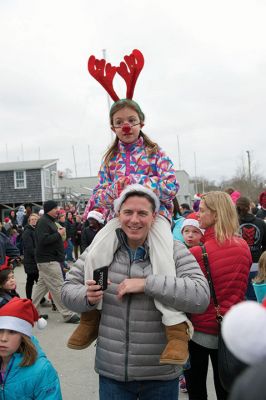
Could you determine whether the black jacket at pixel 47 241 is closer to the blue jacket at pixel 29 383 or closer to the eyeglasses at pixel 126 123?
the blue jacket at pixel 29 383

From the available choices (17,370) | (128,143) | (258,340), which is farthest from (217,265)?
(258,340)

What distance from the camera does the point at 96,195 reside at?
2703 mm

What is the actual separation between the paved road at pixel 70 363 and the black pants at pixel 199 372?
1.06 metres

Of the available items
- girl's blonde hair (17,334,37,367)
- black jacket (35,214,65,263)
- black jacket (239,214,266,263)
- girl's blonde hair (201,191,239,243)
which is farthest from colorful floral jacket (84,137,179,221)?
black jacket (35,214,65,263)

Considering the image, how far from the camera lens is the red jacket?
2.86 meters

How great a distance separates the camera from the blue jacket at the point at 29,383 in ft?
8.20

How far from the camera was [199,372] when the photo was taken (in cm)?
303

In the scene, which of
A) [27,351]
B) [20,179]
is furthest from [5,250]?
[20,179]

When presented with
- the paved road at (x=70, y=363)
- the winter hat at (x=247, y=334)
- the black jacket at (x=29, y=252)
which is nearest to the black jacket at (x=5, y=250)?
the paved road at (x=70, y=363)

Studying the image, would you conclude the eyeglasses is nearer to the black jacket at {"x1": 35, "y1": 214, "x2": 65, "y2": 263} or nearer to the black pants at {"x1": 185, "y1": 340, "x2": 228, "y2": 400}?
the black pants at {"x1": 185, "y1": 340, "x2": 228, "y2": 400}

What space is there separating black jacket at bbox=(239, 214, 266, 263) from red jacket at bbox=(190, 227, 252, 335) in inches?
107

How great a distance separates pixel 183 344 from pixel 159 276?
355mm

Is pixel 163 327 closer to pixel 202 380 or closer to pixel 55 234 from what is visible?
pixel 202 380

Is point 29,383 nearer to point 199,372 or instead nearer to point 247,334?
point 199,372
